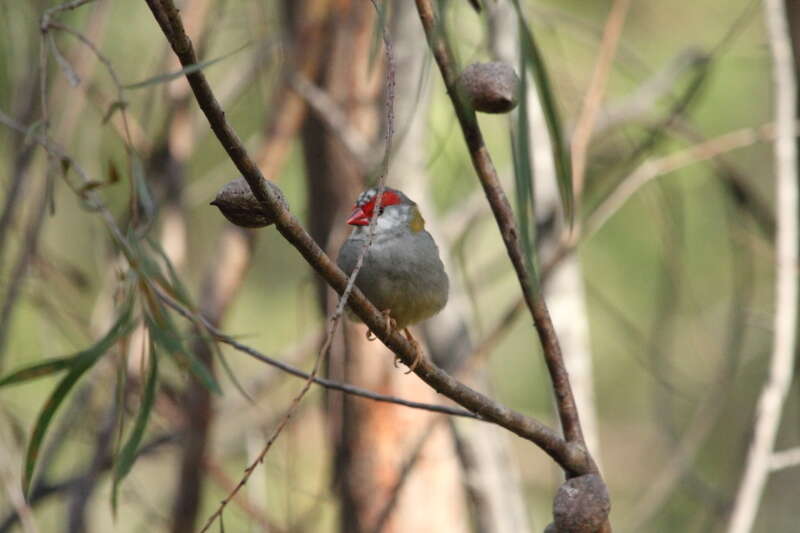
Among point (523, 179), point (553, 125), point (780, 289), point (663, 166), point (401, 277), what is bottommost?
point (523, 179)

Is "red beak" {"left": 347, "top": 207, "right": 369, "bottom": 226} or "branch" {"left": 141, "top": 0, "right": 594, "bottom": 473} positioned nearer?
"branch" {"left": 141, "top": 0, "right": 594, "bottom": 473}

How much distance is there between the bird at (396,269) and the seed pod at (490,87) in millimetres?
562

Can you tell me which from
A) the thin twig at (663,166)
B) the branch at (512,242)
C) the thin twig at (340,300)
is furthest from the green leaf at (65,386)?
the thin twig at (663,166)

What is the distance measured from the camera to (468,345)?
337cm

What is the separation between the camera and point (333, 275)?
1395 mm

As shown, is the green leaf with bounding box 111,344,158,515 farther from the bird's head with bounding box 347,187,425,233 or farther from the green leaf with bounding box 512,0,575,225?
the green leaf with bounding box 512,0,575,225

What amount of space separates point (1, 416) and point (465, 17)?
→ 2.47 metres

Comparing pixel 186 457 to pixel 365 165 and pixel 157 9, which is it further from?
pixel 157 9

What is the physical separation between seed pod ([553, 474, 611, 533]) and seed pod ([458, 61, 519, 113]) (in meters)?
0.55

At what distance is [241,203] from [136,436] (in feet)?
1.91

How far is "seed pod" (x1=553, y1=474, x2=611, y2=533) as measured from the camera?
1.55 m

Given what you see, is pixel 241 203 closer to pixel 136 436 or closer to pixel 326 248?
pixel 136 436

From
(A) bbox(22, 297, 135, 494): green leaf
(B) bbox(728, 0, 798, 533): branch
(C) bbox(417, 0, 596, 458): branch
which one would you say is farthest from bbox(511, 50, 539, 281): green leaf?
(B) bbox(728, 0, 798, 533): branch

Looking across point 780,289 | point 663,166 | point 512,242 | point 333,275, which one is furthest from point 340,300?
point 780,289
